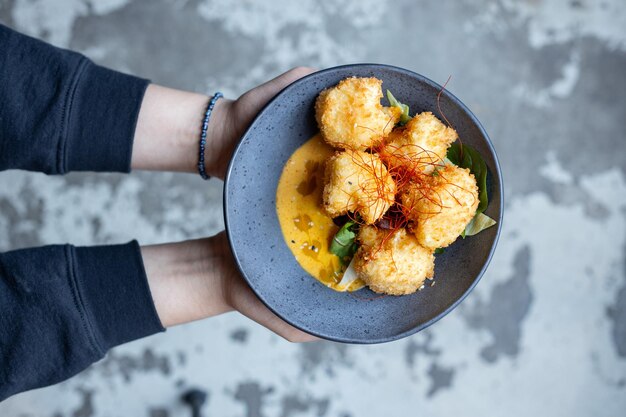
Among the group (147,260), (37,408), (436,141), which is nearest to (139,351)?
(37,408)

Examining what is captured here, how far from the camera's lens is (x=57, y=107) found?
1302mm

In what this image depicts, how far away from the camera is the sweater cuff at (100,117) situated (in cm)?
133

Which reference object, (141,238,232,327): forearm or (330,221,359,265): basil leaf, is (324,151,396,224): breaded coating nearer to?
(330,221,359,265): basil leaf

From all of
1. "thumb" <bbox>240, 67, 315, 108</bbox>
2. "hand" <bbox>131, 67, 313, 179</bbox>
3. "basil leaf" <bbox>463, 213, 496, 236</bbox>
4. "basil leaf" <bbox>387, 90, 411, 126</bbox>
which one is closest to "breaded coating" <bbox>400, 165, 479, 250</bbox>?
"basil leaf" <bbox>463, 213, 496, 236</bbox>

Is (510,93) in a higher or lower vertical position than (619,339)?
higher

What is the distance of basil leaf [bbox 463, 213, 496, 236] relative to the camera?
3.97 feet

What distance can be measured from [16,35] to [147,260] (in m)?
0.61

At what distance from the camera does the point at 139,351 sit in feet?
6.49

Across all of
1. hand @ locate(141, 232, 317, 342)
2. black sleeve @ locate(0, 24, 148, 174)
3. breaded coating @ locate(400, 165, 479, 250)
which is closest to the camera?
breaded coating @ locate(400, 165, 479, 250)

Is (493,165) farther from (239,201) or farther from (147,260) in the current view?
(147,260)

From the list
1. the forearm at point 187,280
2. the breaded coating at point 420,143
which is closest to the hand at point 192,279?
the forearm at point 187,280

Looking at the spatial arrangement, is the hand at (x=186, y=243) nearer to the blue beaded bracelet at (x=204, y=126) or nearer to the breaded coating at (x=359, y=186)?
the blue beaded bracelet at (x=204, y=126)

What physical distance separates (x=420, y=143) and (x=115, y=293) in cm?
78

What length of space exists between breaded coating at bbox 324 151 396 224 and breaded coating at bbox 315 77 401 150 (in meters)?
0.04
